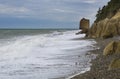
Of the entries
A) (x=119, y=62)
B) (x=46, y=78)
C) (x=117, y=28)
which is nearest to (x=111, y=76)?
(x=119, y=62)

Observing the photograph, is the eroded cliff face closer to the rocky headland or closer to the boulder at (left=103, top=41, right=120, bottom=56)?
the rocky headland

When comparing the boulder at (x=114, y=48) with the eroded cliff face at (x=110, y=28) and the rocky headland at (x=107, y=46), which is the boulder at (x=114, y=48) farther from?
the eroded cliff face at (x=110, y=28)

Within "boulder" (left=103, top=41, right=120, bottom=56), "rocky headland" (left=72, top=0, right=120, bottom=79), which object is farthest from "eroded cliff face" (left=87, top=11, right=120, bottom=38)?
"boulder" (left=103, top=41, right=120, bottom=56)

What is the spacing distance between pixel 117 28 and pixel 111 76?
90.2ft

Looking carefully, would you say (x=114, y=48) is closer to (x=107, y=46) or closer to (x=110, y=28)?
(x=107, y=46)

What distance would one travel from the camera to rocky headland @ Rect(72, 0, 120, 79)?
39.4ft

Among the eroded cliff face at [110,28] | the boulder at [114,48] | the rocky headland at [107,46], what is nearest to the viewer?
the rocky headland at [107,46]

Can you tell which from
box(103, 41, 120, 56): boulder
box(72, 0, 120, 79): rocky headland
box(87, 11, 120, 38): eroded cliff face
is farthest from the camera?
box(87, 11, 120, 38): eroded cliff face

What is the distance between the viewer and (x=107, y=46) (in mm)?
18734

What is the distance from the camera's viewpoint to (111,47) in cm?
1816

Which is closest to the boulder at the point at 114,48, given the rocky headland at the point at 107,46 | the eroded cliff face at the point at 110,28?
the rocky headland at the point at 107,46

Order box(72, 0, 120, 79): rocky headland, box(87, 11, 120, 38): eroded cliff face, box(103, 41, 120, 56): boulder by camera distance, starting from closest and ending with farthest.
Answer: box(72, 0, 120, 79): rocky headland → box(103, 41, 120, 56): boulder → box(87, 11, 120, 38): eroded cliff face

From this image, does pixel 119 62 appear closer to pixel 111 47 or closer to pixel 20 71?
pixel 20 71

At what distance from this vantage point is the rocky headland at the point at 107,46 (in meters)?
12.0
